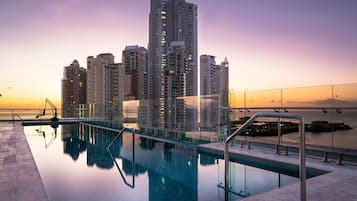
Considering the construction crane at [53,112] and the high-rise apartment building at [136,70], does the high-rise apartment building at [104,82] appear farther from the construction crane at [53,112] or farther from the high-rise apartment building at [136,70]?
the construction crane at [53,112]

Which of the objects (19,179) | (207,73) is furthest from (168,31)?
(19,179)

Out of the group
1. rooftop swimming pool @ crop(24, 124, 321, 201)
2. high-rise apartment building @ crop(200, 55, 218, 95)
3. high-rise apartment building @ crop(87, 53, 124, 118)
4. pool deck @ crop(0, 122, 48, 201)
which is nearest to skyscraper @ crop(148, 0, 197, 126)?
high-rise apartment building @ crop(200, 55, 218, 95)

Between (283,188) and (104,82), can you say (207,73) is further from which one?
Result: (283,188)

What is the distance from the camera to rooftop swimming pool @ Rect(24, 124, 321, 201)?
408 cm

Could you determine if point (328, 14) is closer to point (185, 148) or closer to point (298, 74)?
point (298, 74)

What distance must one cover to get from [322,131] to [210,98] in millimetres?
3854

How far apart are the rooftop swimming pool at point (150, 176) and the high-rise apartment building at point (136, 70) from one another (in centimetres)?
4168

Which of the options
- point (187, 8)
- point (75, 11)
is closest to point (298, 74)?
point (75, 11)

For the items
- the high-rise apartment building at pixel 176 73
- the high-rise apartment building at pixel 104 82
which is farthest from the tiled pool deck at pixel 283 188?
the high-rise apartment building at pixel 104 82

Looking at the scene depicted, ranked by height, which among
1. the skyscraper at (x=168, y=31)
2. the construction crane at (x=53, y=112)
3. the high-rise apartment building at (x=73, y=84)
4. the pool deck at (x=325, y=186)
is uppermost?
the skyscraper at (x=168, y=31)

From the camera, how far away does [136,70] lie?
53.7 metres

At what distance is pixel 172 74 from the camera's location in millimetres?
44938

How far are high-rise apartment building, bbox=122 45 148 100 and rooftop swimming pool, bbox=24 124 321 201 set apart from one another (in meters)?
41.7

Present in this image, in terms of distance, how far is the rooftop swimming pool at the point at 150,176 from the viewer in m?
4.08
